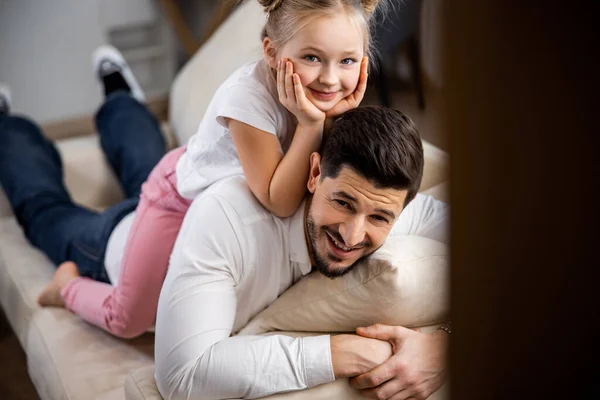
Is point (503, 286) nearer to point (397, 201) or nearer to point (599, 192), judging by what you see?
point (599, 192)

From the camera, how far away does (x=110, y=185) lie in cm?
214

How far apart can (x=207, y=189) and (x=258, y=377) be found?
336 mm

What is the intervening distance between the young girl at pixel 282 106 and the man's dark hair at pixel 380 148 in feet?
0.16

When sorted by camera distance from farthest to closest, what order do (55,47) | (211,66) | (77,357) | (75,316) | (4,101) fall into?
(55,47), (4,101), (211,66), (75,316), (77,357)

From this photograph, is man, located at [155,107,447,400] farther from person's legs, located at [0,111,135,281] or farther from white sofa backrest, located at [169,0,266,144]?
white sofa backrest, located at [169,0,266,144]

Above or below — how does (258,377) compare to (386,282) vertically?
below

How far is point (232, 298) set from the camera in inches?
45.6

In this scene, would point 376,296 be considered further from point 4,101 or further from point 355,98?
point 4,101

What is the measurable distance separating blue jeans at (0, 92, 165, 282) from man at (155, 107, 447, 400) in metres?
0.57

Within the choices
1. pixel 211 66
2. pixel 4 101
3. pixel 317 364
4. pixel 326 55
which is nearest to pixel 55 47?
pixel 4 101

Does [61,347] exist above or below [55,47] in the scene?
below

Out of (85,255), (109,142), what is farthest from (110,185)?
(85,255)

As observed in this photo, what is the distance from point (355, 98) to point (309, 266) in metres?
0.28

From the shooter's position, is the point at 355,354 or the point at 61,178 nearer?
the point at 355,354
